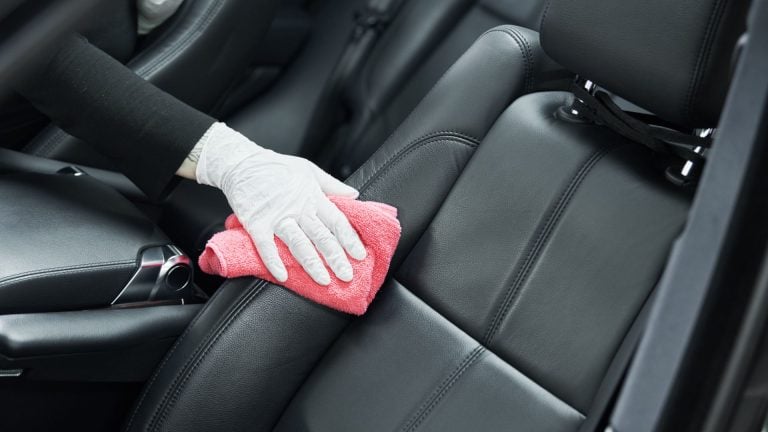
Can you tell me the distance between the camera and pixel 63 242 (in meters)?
1.12

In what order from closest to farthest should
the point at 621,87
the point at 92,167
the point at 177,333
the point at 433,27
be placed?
the point at 621,87 < the point at 177,333 < the point at 92,167 < the point at 433,27

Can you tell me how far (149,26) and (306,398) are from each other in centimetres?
79

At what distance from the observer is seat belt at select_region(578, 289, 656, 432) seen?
958 millimetres

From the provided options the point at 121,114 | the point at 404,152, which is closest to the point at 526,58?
the point at 404,152

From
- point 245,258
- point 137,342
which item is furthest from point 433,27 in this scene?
point 137,342

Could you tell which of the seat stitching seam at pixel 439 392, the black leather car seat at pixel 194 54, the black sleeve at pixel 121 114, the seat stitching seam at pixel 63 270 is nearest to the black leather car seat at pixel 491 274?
the seat stitching seam at pixel 439 392

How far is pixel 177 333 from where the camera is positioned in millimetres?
1174

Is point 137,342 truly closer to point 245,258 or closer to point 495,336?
point 245,258

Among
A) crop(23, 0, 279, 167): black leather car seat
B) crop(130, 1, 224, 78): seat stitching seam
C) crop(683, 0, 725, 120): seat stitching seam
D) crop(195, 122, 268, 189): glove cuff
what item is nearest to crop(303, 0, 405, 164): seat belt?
crop(23, 0, 279, 167): black leather car seat

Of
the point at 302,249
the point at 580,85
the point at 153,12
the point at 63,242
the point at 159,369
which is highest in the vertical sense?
the point at 580,85

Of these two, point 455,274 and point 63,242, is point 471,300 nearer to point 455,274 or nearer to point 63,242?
point 455,274

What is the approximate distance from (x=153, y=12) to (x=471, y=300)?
819mm

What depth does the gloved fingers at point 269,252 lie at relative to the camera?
114cm

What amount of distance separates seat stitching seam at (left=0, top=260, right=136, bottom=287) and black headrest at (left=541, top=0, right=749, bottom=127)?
2.06 ft
